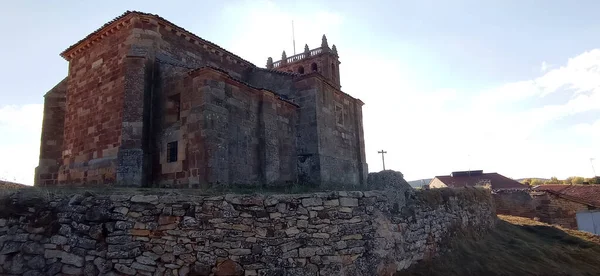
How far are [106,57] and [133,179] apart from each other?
5129mm

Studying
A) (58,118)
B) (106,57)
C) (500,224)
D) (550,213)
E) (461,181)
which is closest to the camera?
(106,57)

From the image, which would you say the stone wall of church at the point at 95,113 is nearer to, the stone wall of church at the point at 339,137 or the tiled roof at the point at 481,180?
the stone wall of church at the point at 339,137

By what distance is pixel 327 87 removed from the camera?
1689 cm

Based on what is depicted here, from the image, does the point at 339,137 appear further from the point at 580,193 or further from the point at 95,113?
the point at 580,193

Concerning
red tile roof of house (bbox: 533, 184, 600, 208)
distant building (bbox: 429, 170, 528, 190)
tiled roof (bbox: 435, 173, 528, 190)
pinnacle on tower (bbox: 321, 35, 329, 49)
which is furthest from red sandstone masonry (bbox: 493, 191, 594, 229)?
pinnacle on tower (bbox: 321, 35, 329, 49)

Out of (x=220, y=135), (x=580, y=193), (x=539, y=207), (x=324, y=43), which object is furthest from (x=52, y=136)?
(x=580, y=193)

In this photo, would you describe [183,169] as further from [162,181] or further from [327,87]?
[327,87]

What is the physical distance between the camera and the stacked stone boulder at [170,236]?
21.5 ft

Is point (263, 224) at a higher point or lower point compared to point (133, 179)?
lower

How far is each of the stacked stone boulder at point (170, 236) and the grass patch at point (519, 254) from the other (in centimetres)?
288

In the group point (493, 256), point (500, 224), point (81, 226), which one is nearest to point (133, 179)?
point (81, 226)

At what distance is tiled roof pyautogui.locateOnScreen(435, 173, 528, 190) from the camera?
3434 cm

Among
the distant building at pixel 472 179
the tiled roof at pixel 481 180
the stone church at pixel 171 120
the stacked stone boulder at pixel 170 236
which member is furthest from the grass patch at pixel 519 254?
the distant building at pixel 472 179

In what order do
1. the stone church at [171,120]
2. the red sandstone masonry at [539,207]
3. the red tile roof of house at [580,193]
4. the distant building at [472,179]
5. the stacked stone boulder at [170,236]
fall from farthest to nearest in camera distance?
the distant building at [472,179] → the red tile roof of house at [580,193] → the red sandstone masonry at [539,207] → the stone church at [171,120] → the stacked stone boulder at [170,236]
